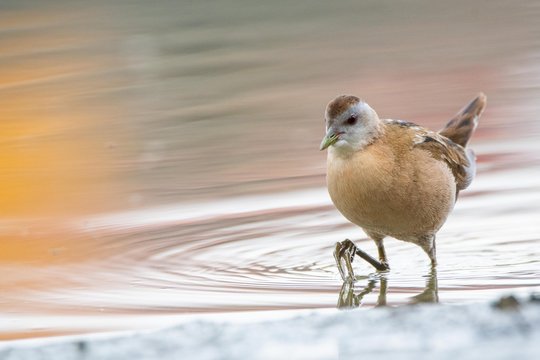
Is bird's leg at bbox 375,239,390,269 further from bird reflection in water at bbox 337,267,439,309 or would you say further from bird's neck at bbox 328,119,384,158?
bird's neck at bbox 328,119,384,158

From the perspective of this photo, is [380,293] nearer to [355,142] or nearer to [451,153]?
[355,142]

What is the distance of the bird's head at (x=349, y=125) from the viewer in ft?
24.3

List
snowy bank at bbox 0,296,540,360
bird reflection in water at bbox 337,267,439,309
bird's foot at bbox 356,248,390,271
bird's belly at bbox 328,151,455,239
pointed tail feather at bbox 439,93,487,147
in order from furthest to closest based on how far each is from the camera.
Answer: pointed tail feather at bbox 439,93,487,147 < bird's foot at bbox 356,248,390,271 < bird's belly at bbox 328,151,455,239 < bird reflection in water at bbox 337,267,439,309 < snowy bank at bbox 0,296,540,360

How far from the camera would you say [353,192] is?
732 cm

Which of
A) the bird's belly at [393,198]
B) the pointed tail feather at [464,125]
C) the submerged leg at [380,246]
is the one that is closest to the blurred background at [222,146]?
the submerged leg at [380,246]

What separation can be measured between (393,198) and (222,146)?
3.69 m

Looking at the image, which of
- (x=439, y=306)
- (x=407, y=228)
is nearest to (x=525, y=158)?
(x=407, y=228)

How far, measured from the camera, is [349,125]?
7441 mm

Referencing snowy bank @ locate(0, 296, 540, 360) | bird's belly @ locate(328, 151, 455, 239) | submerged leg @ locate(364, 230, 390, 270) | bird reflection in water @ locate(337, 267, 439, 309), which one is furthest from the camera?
submerged leg @ locate(364, 230, 390, 270)

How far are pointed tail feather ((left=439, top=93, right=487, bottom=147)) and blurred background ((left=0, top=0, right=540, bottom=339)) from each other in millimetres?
457

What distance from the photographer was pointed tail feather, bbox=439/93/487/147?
9.05 metres

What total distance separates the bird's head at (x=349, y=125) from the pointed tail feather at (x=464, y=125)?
5.35 feet

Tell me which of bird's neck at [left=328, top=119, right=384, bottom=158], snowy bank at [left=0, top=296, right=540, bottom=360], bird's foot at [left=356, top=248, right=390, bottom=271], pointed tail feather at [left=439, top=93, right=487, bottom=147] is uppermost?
pointed tail feather at [left=439, top=93, right=487, bottom=147]

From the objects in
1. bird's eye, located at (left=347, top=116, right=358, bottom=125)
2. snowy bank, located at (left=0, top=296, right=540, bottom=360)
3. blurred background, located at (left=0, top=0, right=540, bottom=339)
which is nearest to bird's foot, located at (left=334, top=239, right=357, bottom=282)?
blurred background, located at (left=0, top=0, right=540, bottom=339)
